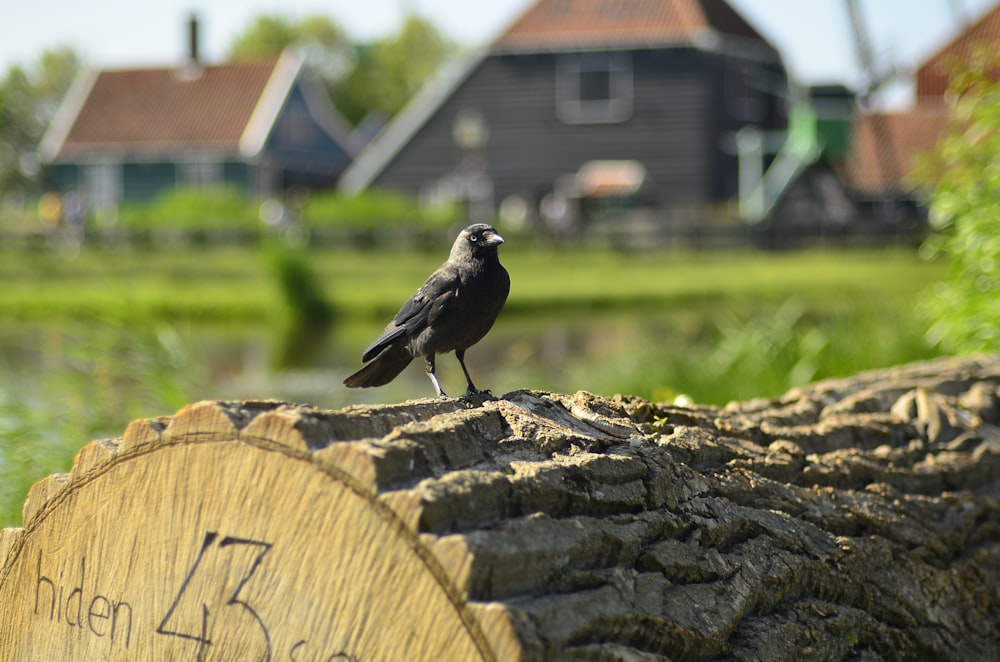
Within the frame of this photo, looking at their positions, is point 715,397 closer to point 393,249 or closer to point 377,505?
point 377,505

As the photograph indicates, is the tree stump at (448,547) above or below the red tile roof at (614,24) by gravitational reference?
below

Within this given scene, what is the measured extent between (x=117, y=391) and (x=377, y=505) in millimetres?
4129

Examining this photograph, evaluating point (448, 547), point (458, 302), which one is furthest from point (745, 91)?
point (448, 547)

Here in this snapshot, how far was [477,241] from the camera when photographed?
3443 mm

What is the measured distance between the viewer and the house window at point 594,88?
34656 mm

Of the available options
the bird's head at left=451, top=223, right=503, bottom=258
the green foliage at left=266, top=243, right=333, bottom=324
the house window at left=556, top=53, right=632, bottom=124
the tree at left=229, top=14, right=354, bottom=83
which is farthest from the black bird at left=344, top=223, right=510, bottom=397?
the tree at left=229, top=14, right=354, bottom=83

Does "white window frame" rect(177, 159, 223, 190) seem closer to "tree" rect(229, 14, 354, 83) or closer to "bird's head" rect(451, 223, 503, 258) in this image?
"tree" rect(229, 14, 354, 83)

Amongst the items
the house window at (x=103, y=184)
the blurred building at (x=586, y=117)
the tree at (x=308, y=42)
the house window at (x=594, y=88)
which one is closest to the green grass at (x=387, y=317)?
the blurred building at (x=586, y=117)

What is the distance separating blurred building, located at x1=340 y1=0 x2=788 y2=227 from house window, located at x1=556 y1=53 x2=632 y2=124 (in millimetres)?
37

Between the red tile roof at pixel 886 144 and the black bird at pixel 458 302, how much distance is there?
34.8 m

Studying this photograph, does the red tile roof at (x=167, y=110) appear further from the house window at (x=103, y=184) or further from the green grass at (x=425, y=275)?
the green grass at (x=425, y=275)

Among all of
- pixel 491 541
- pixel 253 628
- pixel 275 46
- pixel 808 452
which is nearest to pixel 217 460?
pixel 253 628

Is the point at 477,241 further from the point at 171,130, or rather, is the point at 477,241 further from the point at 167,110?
the point at 167,110

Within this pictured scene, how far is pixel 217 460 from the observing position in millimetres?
2203
